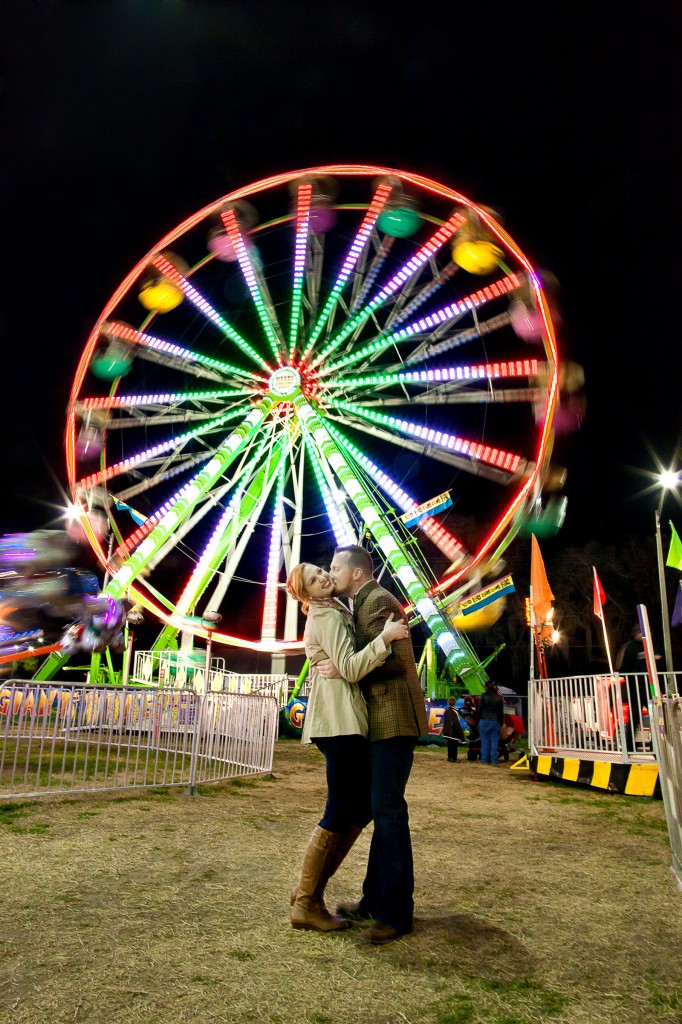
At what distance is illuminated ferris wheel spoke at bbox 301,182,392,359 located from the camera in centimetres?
1479

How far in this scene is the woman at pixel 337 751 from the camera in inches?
113

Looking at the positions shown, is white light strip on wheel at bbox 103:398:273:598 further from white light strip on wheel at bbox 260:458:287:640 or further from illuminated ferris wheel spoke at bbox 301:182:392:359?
illuminated ferris wheel spoke at bbox 301:182:392:359

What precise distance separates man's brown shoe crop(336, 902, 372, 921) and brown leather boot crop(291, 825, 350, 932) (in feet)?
0.55

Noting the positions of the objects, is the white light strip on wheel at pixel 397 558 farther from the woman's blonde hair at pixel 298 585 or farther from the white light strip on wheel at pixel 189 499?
the woman's blonde hair at pixel 298 585

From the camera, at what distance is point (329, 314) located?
15.8m

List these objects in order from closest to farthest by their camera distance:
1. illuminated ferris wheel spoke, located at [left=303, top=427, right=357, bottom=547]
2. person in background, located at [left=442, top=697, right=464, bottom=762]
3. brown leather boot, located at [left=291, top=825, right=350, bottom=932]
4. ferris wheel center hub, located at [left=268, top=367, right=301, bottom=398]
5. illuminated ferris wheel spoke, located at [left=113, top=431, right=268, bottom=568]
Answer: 1. brown leather boot, located at [left=291, top=825, right=350, bottom=932]
2. person in background, located at [left=442, top=697, right=464, bottom=762]
3. illuminated ferris wheel spoke, located at [left=303, top=427, right=357, bottom=547]
4. ferris wheel center hub, located at [left=268, top=367, right=301, bottom=398]
5. illuminated ferris wheel spoke, located at [left=113, top=431, right=268, bottom=568]

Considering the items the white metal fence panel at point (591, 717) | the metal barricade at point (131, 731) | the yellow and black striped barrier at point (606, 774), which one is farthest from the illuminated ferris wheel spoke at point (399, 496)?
the metal barricade at point (131, 731)

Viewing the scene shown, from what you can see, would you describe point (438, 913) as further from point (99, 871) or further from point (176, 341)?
point (176, 341)

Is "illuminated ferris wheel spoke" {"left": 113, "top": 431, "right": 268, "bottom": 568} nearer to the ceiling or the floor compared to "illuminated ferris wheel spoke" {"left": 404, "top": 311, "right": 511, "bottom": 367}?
nearer to the floor

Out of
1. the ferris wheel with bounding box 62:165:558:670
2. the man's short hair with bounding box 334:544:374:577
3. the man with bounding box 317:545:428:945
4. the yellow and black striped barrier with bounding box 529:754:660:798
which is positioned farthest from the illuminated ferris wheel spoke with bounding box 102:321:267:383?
the man with bounding box 317:545:428:945

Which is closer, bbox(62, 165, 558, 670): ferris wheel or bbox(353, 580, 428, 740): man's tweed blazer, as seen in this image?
bbox(353, 580, 428, 740): man's tweed blazer

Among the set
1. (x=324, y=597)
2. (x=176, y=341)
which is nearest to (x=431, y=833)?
(x=324, y=597)

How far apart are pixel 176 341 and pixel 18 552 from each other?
398 inches

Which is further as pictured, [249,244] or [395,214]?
[249,244]
